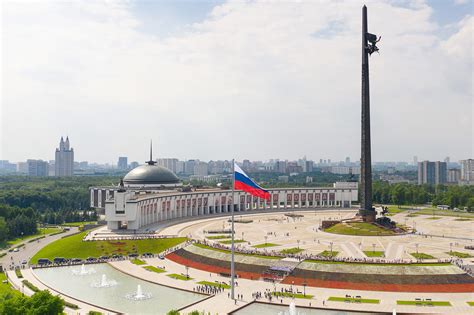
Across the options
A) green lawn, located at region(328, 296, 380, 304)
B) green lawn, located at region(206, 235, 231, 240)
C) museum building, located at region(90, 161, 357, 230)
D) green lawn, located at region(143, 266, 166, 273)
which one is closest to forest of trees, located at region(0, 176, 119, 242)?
museum building, located at region(90, 161, 357, 230)

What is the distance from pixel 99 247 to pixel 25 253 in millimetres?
11323

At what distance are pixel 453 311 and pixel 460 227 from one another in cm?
5208

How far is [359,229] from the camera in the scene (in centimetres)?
7581

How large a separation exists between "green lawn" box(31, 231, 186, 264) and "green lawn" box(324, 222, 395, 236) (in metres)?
26.0

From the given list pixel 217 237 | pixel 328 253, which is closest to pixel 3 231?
pixel 217 237

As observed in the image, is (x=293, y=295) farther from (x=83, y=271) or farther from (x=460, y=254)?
(x=460, y=254)

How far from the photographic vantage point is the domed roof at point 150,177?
119 meters

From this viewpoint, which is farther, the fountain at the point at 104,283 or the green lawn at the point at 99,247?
the green lawn at the point at 99,247

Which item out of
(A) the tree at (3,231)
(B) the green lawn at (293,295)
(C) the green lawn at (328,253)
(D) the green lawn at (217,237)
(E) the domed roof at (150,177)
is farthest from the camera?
(E) the domed roof at (150,177)

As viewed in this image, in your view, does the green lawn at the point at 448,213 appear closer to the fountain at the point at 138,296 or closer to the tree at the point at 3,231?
the fountain at the point at 138,296

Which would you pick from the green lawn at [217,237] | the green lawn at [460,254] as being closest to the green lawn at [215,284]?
the green lawn at [217,237]

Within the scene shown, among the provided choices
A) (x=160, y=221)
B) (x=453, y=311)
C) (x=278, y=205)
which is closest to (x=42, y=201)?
(x=160, y=221)

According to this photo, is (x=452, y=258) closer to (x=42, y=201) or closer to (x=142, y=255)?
(x=142, y=255)

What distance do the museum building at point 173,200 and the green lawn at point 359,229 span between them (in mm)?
35903
